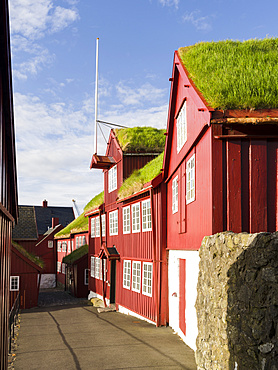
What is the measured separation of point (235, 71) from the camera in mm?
10977

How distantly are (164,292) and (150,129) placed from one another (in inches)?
440

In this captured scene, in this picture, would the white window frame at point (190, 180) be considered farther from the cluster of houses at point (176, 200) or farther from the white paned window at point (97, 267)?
the white paned window at point (97, 267)

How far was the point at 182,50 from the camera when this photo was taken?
43.8 feet

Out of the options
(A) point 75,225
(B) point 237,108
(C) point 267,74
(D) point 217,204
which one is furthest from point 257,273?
(A) point 75,225

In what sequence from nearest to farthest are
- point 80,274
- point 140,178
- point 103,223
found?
point 140,178 → point 103,223 → point 80,274

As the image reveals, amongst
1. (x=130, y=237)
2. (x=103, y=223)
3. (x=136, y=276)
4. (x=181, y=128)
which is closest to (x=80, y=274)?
(x=103, y=223)

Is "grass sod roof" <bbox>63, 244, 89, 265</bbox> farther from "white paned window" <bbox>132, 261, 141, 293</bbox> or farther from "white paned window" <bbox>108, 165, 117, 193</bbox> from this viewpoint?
"white paned window" <bbox>132, 261, 141, 293</bbox>

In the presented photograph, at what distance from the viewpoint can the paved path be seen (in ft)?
36.0

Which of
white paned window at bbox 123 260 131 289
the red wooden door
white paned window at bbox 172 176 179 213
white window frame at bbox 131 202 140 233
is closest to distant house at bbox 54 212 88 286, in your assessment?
white paned window at bbox 123 260 131 289

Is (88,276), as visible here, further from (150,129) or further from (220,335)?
(220,335)

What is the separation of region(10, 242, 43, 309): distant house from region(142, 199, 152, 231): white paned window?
36.7 ft

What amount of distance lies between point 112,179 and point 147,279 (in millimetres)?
8240

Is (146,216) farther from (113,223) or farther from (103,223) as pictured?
(103,223)

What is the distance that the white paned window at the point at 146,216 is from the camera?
17.9 metres
